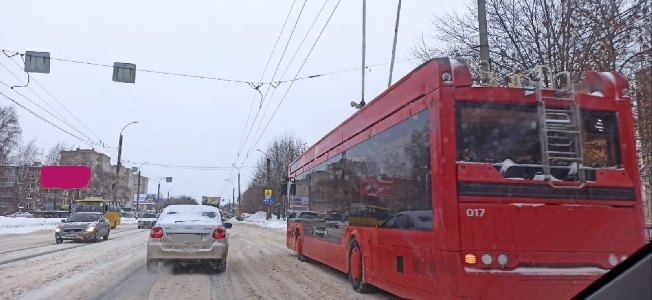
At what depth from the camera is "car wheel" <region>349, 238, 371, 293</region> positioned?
875 cm

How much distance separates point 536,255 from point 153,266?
906cm

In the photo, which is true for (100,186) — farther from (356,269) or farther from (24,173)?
(356,269)

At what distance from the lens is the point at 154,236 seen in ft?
A: 35.6

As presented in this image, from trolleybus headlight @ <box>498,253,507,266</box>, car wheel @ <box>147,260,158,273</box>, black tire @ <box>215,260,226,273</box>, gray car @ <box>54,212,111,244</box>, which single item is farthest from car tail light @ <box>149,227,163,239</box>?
gray car @ <box>54,212,111,244</box>

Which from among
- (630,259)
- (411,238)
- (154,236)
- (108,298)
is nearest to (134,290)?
(108,298)

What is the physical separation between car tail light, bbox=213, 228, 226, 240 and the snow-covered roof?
0.82ft

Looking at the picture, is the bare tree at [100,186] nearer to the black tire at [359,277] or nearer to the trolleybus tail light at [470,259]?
the black tire at [359,277]

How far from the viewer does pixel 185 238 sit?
10844 mm

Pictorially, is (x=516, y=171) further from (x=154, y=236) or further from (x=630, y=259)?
(x=154, y=236)

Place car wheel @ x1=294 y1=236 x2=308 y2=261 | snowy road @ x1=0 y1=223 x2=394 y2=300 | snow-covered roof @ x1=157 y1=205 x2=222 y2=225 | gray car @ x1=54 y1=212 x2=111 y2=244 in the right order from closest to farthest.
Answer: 1. snowy road @ x1=0 y1=223 x2=394 y2=300
2. snow-covered roof @ x1=157 y1=205 x2=222 y2=225
3. car wheel @ x1=294 y1=236 x2=308 y2=261
4. gray car @ x1=54 y1=212 x2=111 y2=244

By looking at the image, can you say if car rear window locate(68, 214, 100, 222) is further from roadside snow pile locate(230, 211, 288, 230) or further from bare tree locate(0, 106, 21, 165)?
bare tree locate(0, 106, 21, 165)

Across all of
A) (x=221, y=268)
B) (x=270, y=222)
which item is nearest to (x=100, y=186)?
(x=270, y=222)

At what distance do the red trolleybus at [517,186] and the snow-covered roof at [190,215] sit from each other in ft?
20.1

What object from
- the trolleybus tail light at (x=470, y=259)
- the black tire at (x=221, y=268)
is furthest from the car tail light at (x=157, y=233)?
the trolleybus tail light at (x=470, y=259)
